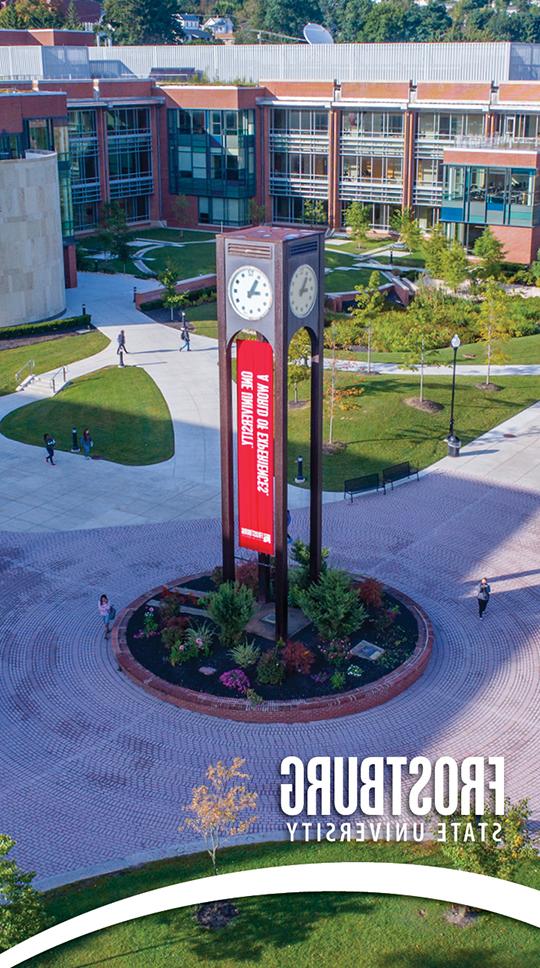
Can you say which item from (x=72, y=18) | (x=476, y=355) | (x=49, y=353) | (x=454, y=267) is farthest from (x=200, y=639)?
(x=72, y=18)

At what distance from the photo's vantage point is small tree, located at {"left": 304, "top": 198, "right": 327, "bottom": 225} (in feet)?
270

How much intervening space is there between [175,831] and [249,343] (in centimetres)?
1055

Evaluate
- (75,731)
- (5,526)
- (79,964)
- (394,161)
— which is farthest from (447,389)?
(394,161)

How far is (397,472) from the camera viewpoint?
36.9 metres

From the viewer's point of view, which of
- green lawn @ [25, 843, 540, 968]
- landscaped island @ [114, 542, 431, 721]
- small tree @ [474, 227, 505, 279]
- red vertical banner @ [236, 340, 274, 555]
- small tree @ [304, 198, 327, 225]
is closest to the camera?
green lawn @ [25, 843, 540, 968]

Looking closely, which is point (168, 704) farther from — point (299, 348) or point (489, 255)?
point (489, 255)

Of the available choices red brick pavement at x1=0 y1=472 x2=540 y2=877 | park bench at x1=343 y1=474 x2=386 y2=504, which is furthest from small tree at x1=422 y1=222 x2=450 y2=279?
red brick pavement at x1=0 y1=472 x2=540 y2=877

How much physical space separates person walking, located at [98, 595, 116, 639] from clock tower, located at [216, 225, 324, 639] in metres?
3.12

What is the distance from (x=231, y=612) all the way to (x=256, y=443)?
4.04 meters

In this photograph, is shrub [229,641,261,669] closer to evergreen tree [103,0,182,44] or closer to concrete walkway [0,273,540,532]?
concrete walkway [0,273,540,532]

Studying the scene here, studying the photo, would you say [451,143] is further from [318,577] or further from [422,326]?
[318,577]

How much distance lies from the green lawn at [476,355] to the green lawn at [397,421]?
2.74 metres

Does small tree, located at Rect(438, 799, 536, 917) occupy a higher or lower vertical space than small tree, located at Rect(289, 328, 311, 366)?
lower

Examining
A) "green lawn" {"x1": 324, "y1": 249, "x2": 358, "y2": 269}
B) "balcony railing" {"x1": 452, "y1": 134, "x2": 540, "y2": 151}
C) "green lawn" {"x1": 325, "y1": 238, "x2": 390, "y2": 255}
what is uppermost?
"balcony railing" {"x1": 452, "y1": 134, "x2": 540, "y2": 151}
